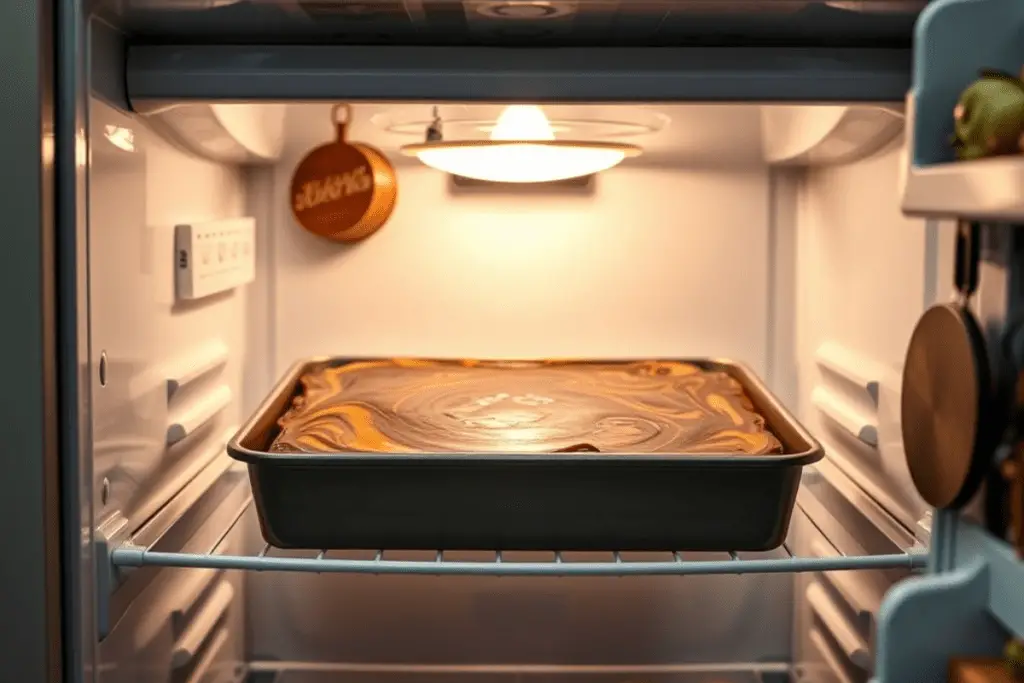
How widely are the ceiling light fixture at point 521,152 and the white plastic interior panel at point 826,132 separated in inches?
7.1

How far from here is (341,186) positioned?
140 cm

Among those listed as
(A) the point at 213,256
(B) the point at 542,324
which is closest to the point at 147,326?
(A) the point at 213,256

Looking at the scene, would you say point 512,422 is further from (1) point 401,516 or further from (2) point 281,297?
(2) point 281,297

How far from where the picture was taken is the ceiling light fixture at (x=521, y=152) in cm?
120

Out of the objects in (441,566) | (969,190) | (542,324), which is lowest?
(441,566)

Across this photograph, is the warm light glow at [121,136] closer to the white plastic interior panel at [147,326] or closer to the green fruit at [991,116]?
the white plastic interior panel at [147,326]

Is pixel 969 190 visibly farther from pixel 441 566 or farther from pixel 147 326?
pixel 147 326

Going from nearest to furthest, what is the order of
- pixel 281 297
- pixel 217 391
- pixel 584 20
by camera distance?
pixel 584 20
pixel 217 391
pixel 281 297

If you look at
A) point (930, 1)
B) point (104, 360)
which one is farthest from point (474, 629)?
point (930, 1)

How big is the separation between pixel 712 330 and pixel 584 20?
637mm

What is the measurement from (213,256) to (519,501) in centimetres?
49

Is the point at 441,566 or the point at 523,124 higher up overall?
the point at 523,124

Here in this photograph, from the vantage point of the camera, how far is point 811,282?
144 cm

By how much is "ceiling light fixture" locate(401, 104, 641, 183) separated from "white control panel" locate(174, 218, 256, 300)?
0.24m
